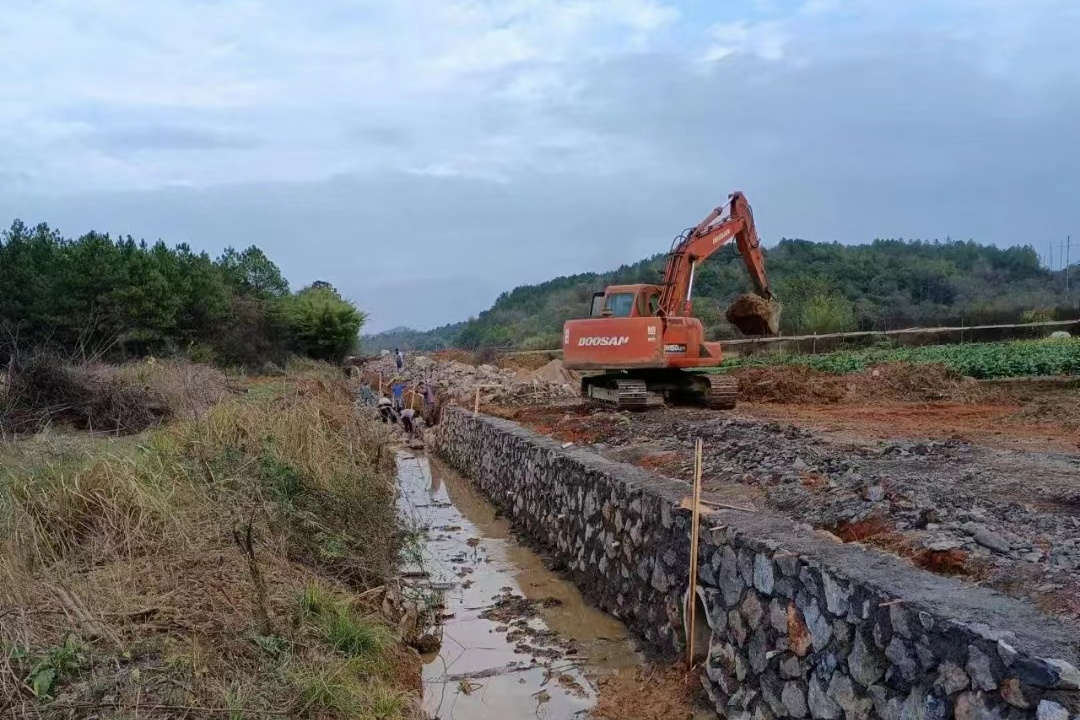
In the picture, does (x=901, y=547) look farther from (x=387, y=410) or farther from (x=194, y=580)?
(x=387, y=410)

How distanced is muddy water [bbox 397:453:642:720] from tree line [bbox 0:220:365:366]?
16400 mm

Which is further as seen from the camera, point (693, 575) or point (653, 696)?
point (653, 696)

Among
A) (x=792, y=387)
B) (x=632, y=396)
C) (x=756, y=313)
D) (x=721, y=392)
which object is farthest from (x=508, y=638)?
(x=792, y=387)

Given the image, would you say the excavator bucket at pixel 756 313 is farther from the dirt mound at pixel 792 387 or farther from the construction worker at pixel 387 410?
the construction worker at pixel 387 410

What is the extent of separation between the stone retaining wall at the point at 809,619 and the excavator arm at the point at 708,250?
597 centimetres

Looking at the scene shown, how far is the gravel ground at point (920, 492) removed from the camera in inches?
162

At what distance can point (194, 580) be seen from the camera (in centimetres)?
502

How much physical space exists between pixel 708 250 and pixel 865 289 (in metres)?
42.5

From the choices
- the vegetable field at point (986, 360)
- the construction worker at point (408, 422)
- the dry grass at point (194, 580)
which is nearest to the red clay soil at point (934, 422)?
the vegetable field at point (986, 360)

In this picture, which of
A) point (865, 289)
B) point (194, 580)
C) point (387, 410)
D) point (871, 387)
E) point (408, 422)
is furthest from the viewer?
point (865, 289)

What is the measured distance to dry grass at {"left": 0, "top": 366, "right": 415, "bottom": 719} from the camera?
13.0 ft

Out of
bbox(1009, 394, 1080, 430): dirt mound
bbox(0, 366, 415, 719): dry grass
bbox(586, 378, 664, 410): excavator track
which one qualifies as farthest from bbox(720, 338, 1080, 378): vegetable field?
bbox(0, 366, 415, 719): dry grass

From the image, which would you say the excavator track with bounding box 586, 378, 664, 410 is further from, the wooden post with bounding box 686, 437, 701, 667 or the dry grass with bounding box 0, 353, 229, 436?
the wooden post with bounding box 686, 437, 701, 667

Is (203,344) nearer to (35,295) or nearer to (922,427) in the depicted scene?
(35,295)
